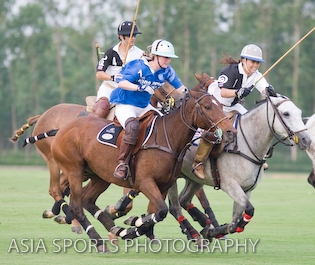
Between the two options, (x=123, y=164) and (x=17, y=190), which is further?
(x=17, y=190)

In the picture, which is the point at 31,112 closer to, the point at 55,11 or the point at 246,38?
the point at 55,11

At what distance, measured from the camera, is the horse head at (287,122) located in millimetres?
9253

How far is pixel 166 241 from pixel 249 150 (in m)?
1.77

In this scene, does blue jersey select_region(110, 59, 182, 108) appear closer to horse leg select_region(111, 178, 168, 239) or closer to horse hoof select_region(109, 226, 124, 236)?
horse leg select_region(111, 178, 168, 239)

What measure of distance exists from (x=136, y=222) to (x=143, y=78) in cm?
173

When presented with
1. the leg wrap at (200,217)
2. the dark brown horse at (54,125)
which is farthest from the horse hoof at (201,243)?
the dark brown horse at (54,125)

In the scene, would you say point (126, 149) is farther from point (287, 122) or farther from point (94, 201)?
point (287, 122)

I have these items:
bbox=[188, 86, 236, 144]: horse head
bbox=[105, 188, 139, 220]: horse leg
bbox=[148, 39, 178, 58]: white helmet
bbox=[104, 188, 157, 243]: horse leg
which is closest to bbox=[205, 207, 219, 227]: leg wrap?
bbox=[104, 188, 157, 243]: horse leg

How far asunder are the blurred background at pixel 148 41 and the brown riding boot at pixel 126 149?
3653cm

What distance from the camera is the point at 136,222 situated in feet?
29.9

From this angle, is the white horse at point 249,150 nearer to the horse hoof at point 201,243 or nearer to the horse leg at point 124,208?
the horse hoof at point 201,243

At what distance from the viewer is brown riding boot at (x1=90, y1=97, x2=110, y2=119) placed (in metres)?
10.7

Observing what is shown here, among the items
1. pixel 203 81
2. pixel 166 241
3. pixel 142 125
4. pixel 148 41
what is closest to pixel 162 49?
pixel 203 81

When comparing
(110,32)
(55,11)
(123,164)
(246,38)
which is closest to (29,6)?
(55,11)
